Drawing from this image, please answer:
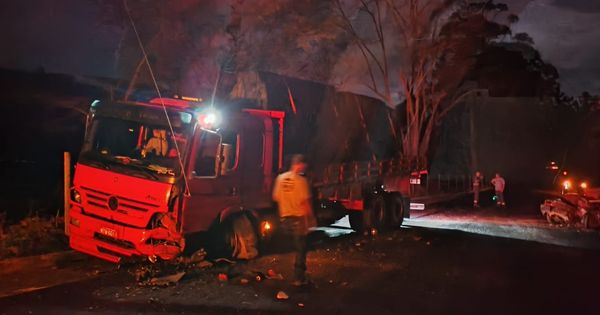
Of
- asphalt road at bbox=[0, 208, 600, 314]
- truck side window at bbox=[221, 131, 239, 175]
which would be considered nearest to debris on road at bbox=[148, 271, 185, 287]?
asphalt road at bbox=[0, 208, 600, 314]

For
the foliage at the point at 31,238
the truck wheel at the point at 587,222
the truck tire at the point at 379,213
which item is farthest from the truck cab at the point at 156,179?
the truck wheel at the point at 587,222

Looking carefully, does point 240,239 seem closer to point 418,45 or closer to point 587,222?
point 587,222

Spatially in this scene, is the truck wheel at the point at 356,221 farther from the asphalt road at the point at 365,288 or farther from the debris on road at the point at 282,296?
the debris on road at the point at 282,296

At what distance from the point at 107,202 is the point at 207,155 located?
157cm

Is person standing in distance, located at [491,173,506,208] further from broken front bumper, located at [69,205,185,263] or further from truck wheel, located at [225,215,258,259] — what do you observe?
broken front bumper, located at [69,205,185,263]

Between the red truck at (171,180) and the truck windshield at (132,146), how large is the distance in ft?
0.05

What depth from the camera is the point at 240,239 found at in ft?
30.3

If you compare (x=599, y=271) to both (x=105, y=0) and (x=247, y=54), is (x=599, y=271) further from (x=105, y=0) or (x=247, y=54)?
(x=105, y=0)

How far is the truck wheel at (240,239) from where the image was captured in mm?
9211

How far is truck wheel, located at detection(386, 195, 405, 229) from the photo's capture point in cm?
1421

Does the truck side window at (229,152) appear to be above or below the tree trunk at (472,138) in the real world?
below

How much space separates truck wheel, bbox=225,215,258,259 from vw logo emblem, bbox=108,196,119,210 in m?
1.83

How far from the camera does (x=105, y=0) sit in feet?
48.7

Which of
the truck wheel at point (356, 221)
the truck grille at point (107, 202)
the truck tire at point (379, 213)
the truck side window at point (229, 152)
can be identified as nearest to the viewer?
the truck grille at point (107, 202)
